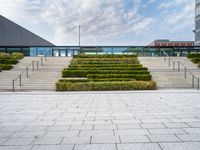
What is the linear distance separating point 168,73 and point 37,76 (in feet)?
38.8

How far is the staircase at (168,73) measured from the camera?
19.2m

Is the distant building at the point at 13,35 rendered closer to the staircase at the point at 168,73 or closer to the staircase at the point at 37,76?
the staircase at the point at 37,76

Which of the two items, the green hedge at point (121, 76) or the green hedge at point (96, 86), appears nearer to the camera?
the green hedge at point (96, 86)

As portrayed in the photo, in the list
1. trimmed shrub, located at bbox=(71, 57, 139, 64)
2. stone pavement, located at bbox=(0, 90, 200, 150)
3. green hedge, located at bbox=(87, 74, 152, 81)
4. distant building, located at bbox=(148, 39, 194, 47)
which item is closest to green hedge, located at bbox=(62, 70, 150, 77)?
green hedge, located at bbox=(87, 74, 152, 81)

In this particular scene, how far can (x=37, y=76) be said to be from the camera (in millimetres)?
21797

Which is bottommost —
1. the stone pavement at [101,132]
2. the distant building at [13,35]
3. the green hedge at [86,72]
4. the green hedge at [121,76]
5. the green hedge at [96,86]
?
the stone pavement at [101,132]

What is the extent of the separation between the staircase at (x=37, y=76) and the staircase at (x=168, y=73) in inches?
339

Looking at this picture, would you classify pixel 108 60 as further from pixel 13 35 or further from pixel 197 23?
pixel 197 23

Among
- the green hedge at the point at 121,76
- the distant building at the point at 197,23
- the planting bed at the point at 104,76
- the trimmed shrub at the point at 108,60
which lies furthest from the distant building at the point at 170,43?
the green hedge at the point at 121,76

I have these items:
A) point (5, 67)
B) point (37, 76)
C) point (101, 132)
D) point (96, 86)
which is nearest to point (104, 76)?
point (96, 86)

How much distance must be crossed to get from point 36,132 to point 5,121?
6.03 feet

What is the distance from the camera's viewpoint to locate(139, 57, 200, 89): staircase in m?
19.2

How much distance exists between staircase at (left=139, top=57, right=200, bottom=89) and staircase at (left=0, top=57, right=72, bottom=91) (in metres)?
8.62

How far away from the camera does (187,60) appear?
95.7 feet
